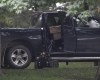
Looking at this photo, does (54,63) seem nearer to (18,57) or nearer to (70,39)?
(70,39)

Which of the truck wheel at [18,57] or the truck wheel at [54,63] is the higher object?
→ the truck wheel at [18,57]

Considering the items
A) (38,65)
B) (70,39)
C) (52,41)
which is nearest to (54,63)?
(38,65)

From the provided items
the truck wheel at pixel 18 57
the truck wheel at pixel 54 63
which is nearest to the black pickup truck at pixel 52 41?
the truck wheel at pixel 18 57

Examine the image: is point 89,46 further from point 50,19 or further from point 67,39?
point 50,19

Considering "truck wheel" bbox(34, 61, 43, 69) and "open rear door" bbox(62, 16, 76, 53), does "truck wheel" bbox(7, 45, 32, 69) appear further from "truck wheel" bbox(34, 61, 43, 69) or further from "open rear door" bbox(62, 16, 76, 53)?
"open rear door" bbox(62, 16, 76, 53)

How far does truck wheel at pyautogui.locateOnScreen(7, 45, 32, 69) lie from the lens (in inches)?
403

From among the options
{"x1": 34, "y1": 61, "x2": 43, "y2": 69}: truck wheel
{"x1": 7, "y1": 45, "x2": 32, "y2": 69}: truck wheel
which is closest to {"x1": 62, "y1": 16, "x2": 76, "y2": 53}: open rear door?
{"x1": 34, "y1": 61, "x2": 43, "y2": 69}: truck wheel

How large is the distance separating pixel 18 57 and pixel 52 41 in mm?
1124

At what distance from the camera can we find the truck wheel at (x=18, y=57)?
403 inches

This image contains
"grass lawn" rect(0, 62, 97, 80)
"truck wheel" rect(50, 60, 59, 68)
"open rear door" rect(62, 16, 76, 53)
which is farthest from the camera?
"truck wheel" rect(50, 60, 59, 68)

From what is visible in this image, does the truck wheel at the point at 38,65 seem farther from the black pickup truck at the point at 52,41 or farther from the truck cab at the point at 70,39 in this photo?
the truck cab at the point at 70,39

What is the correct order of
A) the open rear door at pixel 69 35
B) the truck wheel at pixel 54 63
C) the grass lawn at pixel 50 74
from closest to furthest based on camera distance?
the grass lawn at pixel 50 74
the open rear door at pixel 69 35
the truck wheel at pixel 54 63

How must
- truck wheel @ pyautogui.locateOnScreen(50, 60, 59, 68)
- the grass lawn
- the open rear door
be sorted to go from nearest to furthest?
the grass lawn
the open rear door
truck wheel @ pyautogui.locateOnScreen(50, 60, 59, 68)

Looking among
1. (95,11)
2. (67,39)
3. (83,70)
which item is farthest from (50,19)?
(95,11)
